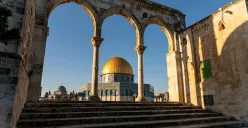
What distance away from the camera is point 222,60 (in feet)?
31.1

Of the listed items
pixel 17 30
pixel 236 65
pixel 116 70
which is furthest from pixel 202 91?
pixel 116 70

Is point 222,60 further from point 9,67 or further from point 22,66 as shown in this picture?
point 9,67

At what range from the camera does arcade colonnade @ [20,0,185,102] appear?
8609 mm

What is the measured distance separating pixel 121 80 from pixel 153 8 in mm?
31537

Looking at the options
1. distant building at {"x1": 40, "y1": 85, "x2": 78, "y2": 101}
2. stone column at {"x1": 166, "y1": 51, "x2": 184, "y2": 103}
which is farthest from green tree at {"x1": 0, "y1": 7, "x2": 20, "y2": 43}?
distant building at {"x1": 40, "y1": 85, "x2": 78, "y2": 101}

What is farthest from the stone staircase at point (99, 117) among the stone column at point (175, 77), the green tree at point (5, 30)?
the stone column at point (175, 77)

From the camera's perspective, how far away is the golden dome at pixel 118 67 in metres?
42.9

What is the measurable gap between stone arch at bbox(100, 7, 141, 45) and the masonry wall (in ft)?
12.3

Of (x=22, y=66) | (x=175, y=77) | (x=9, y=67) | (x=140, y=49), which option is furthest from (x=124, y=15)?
(x=9, y=67)

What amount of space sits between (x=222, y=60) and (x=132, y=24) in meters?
6.38

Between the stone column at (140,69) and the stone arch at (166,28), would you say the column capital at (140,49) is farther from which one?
the stone arch at (166,28)

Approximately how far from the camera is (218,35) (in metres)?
10.0

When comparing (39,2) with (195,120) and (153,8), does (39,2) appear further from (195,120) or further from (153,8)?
(195,120)

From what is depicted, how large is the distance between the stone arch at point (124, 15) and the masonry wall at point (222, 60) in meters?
3.75
